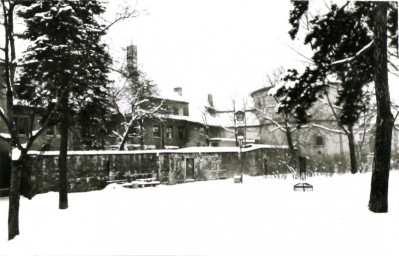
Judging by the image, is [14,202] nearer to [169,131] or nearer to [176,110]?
[169,131]

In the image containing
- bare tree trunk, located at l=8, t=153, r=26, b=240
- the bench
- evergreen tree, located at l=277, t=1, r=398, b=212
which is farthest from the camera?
the bench

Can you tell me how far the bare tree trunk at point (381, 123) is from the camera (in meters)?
8.92

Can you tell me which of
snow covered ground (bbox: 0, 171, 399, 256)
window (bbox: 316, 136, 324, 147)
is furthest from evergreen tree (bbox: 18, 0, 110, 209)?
window (bbox: 316, 136, 324, 147)

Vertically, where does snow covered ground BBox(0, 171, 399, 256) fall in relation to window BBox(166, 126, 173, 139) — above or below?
below

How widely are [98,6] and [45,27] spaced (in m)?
2.19

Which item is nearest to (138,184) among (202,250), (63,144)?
(63,144)

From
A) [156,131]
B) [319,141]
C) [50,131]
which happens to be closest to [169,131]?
[156,131]

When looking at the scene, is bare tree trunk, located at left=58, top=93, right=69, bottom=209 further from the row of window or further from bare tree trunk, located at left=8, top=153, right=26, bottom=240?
the row of window

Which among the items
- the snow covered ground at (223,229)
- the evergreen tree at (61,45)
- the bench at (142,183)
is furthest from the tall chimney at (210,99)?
the snow covered ground at (223,229)

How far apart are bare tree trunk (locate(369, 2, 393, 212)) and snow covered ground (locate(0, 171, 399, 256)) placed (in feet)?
1.61

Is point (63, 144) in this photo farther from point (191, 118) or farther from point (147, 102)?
point (191, 118)

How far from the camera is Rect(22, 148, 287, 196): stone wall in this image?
19.4 metres

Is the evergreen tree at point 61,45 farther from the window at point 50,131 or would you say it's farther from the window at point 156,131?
the window at point 156,131

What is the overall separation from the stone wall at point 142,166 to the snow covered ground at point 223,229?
6.41 metres
